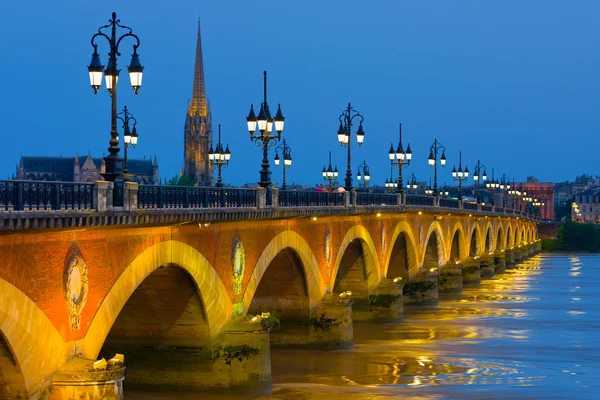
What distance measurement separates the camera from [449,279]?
6962cm

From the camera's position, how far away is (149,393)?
94.7 ft

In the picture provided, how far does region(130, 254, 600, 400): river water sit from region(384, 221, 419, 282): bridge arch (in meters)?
2.52

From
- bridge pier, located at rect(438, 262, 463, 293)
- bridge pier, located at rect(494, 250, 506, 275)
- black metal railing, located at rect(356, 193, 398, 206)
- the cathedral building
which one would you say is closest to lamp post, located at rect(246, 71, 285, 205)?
black metal railing, located at rect(356, 193, 398, 206)

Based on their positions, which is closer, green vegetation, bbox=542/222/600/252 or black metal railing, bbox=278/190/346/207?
black metal railing, bbox=278/190/346/207

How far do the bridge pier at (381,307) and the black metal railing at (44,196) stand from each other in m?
30.3

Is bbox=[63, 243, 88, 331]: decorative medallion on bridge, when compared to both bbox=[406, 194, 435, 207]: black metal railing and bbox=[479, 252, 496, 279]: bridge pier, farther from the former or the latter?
bbox=[479, 252, 496, 279]: bridge pier

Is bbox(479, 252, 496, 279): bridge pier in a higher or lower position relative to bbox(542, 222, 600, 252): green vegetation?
lower

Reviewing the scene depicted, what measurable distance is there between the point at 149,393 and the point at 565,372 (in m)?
14.2

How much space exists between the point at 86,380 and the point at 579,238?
444 ft

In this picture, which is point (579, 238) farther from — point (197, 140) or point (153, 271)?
point (153, 271)

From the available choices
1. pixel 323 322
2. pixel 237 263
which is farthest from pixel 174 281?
pixel 323 322

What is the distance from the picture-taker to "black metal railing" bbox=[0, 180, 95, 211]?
59.2ft

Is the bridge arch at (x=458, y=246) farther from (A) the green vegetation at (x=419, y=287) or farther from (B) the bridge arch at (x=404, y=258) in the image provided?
(A) the green vegetation at (x=419, y=287)

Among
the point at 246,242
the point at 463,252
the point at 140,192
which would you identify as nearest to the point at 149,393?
the point at 246,242
